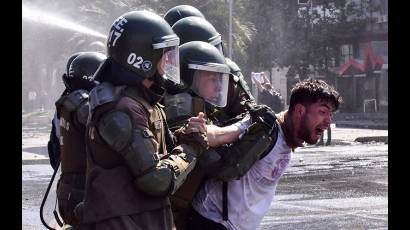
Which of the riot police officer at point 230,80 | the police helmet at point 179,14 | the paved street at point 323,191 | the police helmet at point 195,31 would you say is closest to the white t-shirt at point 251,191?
the riot police officer at point 230,80

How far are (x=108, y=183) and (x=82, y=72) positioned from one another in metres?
1.64

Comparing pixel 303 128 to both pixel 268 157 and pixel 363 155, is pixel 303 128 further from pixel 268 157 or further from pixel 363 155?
pixel 363 155

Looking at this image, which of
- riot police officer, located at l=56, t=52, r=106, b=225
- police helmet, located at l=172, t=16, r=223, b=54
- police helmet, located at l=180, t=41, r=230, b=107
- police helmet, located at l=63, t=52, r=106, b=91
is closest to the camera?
police helmet, located at l=180, t=41, r=230, b=107

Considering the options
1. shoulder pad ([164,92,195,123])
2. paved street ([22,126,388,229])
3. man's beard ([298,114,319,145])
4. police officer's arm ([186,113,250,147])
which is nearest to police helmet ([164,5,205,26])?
shoulder pad ([164,92,195,123])

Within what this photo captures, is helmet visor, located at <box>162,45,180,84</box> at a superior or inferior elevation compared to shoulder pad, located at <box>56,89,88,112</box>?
superior

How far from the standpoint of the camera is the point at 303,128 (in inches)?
137

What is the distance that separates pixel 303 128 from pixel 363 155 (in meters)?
15.1

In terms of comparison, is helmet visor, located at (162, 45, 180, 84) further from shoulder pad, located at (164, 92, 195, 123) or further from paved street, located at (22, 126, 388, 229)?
paved street, located at (22, 126, 388, 229)

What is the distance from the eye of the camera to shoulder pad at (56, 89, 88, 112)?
3861mm

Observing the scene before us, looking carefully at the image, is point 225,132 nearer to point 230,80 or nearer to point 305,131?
point 305,131

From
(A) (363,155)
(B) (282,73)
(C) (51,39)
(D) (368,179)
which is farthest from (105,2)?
(B) (282,73)

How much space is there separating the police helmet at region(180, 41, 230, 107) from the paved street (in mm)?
4535

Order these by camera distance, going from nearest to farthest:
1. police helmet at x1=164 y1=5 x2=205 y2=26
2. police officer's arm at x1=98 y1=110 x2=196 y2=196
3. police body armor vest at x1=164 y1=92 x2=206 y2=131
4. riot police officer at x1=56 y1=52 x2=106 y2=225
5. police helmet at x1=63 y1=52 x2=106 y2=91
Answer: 1. police officer's arm at x1=98 y1=110 x2=196 y2=196
2. police body armor vest at x1=164 y1=92 x2=206 y2=131
3. riot police officer at x1=56 y1=52 x2=106 y2=225
4. police helmet at x1=63 y1=52 x2=106 y2=91
5. police helmet at x1=164 y1=5 x2=205 y2=26

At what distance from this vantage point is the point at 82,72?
444 centimetres
